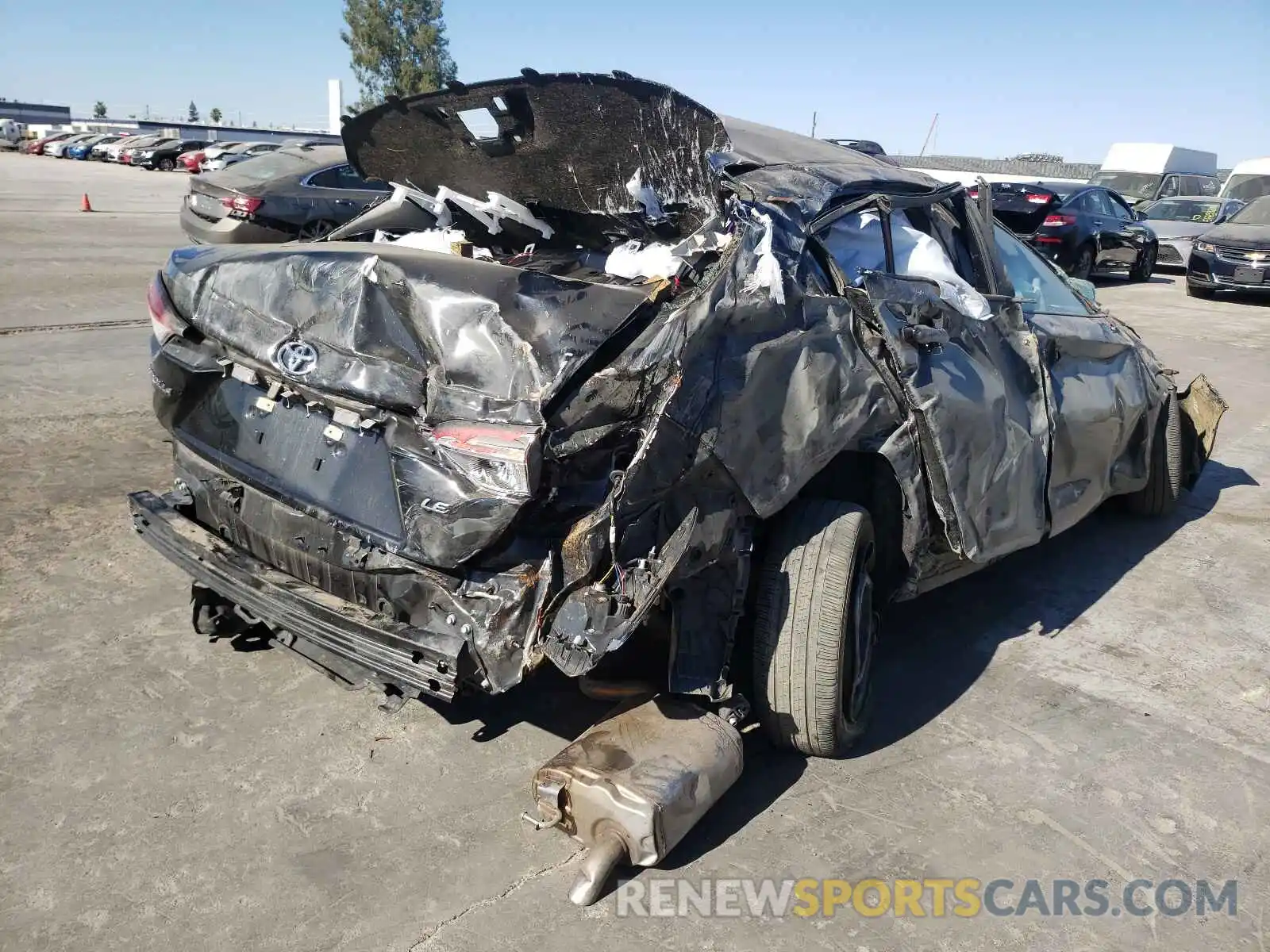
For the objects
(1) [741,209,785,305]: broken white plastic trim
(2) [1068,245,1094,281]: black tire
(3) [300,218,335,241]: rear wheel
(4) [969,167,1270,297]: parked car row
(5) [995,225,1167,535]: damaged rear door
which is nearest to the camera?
(1) [741,209,785,305]: broken white plastic trim

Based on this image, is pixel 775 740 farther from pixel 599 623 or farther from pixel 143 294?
pixel 143 294

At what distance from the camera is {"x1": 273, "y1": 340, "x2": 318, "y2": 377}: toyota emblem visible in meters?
2.95

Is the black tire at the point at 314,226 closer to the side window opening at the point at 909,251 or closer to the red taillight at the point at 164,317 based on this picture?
the red taillight at the point at 164,317

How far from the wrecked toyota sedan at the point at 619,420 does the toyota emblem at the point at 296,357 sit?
0.01 meters

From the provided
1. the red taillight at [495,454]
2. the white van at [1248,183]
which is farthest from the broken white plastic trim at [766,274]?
the white van at [1248,183]

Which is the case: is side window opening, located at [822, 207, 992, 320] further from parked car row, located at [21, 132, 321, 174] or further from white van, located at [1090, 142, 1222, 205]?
parked car row, located at [21, 132, 321, 174]

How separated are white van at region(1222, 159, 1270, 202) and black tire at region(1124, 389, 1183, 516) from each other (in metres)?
16.3

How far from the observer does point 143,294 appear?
413 inches

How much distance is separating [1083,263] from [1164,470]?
37.3 feet

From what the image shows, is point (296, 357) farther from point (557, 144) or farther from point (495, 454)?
point (557, 144)

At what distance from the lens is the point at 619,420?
261 cm

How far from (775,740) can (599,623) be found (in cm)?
97

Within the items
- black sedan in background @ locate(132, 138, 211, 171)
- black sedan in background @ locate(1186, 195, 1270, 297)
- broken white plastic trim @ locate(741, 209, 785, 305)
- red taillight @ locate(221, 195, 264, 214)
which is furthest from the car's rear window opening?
black sedan in background @ locate(132, 138, 211, 171)

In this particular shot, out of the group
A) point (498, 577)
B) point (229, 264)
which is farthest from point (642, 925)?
point (229, 264)
